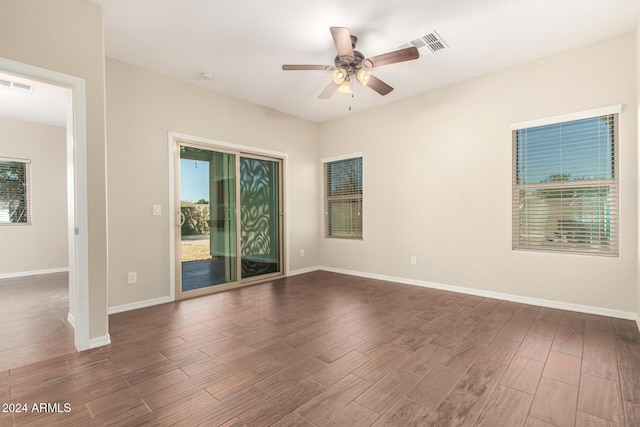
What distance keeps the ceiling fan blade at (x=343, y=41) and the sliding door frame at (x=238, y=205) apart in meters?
2.34

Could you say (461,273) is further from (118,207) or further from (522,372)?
(118,207)

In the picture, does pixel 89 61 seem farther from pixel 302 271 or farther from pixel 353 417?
pixel 302 271

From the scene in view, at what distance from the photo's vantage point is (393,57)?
2691 millimetres

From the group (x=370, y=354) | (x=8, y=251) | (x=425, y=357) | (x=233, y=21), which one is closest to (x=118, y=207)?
(x=233, y=21)

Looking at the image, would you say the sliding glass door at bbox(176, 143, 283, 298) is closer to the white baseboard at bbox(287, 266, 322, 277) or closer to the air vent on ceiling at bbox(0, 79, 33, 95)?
the white baseboard at bbox(287, 266, 322, 277)

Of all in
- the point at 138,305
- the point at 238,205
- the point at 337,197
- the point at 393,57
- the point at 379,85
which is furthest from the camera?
the point at 337,197

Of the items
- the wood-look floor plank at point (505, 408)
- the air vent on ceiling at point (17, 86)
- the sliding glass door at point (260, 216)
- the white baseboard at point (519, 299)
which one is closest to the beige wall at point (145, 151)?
the sliding glass door at point (260, 216)

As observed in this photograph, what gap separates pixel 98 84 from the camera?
252 cm

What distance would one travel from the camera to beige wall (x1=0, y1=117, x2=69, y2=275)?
5395 mm

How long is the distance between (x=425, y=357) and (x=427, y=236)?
237cm

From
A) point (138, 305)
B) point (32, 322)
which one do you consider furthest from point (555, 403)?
point (32, 322)

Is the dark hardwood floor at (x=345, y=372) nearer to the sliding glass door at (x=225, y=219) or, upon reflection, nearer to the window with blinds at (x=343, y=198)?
the sliding glass door at (x=225, y=219)

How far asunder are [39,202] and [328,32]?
6.33 m

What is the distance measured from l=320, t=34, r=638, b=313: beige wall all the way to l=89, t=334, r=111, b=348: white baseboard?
365 cm
